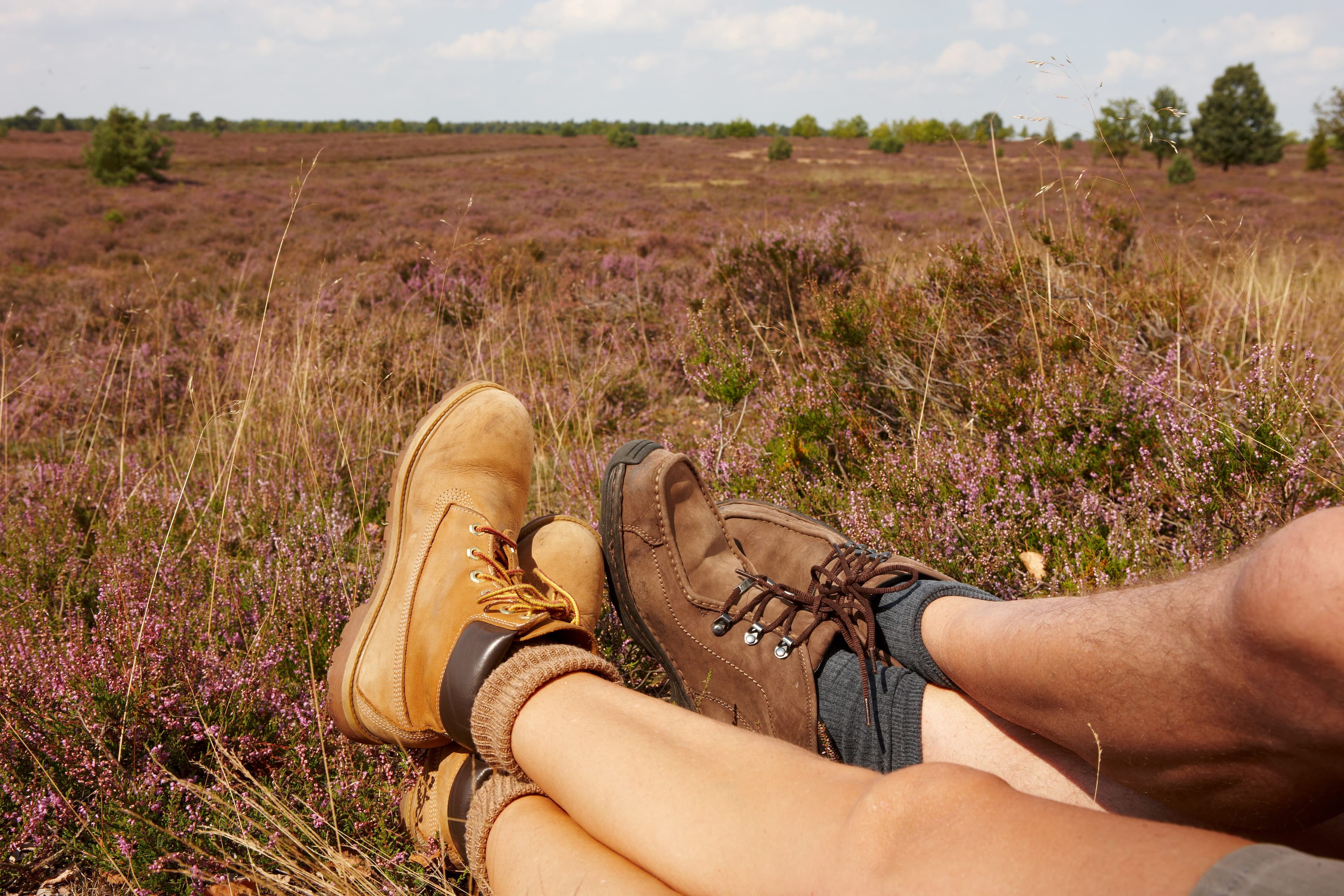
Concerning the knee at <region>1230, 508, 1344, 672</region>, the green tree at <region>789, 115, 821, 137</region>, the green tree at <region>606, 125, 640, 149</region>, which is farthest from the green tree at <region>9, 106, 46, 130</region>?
the knee at <region>1230, 508, 1344, 672</region>

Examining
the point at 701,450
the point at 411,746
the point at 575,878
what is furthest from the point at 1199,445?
the point at 411,746

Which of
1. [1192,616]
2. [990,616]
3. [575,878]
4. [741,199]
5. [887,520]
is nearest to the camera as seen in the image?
[1192,616]

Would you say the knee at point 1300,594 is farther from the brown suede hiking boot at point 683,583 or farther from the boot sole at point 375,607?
the boot sole at point 375,607

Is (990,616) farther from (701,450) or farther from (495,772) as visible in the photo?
(701,450)

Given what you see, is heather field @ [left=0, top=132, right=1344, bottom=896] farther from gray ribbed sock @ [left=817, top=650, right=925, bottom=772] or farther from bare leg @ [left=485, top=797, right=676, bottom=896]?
gray ribbed sock @ [left=817, top=650, right=925, bottom=772]

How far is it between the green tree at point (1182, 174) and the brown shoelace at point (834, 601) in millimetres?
25463

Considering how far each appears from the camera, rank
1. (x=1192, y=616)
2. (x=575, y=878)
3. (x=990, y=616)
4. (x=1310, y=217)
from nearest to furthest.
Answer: (x=1192, y=616) → (x=575, y=878) → (x=990, y=616) → (x=1310, y=217)

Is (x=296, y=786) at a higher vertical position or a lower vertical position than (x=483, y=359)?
lower

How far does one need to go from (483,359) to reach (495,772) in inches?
118

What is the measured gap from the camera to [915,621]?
4.96ft

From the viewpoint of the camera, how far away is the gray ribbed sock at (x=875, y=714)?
1.47 m

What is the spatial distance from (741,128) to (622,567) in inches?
2614

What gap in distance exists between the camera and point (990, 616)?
128 centimetres

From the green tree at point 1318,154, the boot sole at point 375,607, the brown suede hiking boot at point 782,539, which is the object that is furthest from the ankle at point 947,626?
the green tree at point 1318,154
